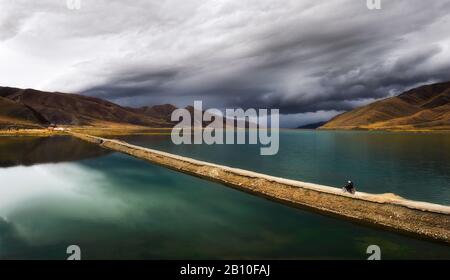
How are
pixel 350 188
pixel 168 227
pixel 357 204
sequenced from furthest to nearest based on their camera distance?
pixel 350 188, pixel 357 204, pixel 168 227

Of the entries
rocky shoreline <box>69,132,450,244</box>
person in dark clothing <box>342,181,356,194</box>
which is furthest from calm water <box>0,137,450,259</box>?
person in dark clothing <box>342,181,356,194</box>

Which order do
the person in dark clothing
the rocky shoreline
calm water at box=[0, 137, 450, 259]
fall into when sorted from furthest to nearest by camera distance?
the person in dark clothing < the rocky shoreline < calm water at box=[0, 137, 450, 259]

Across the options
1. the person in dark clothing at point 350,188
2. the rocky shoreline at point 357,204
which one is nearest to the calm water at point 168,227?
the rocky shoreline at point 357,204

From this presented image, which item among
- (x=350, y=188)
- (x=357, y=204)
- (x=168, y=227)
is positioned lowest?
(x=168, y=227)

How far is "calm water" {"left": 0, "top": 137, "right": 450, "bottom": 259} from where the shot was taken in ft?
68.9

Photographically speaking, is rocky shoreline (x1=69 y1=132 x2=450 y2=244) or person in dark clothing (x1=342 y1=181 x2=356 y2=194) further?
→ person in dark clothing (x1=342 y1=181 x2=356 y2=194)

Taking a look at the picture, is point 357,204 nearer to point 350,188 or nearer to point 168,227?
point 350,188

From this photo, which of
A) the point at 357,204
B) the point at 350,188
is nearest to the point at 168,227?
the point at 357,204

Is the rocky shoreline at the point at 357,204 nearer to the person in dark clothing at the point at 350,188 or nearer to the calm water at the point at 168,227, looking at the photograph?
the person in dark clothing at the point at 350,188

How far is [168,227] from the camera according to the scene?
26141 millimetres

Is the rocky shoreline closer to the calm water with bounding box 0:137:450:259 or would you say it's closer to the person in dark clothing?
the person in dark clothing

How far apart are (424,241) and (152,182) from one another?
32650mm
